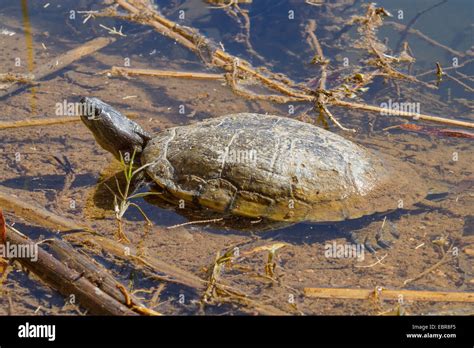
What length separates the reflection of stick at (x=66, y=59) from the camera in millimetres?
7964

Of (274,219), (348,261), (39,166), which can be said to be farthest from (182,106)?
(348,261)

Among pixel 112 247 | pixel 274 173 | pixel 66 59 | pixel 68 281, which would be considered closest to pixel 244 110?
pixel 274 173

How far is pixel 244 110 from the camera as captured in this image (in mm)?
7473

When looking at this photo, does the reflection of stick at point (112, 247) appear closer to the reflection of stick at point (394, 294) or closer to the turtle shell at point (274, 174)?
the reflection of stick at point (394, 294)

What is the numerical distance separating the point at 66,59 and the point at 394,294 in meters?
5.77

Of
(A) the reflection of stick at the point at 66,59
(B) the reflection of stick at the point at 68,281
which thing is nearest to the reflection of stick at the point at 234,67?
(A) the reflection of stick at the point at 66,59

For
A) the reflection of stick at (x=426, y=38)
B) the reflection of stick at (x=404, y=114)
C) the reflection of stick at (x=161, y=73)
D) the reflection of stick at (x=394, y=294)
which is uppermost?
the reflection of stick at (x=426, y=38)

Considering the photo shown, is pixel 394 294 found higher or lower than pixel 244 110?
lower

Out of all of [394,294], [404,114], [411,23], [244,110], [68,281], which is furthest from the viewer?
[411,23]

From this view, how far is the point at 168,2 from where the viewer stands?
10.0m

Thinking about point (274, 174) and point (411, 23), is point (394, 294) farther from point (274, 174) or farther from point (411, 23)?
point (411, 23)

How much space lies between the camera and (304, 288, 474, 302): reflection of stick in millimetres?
4629

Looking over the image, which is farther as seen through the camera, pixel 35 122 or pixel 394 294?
pixel 35 122

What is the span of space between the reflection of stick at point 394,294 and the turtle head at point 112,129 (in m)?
2.45
